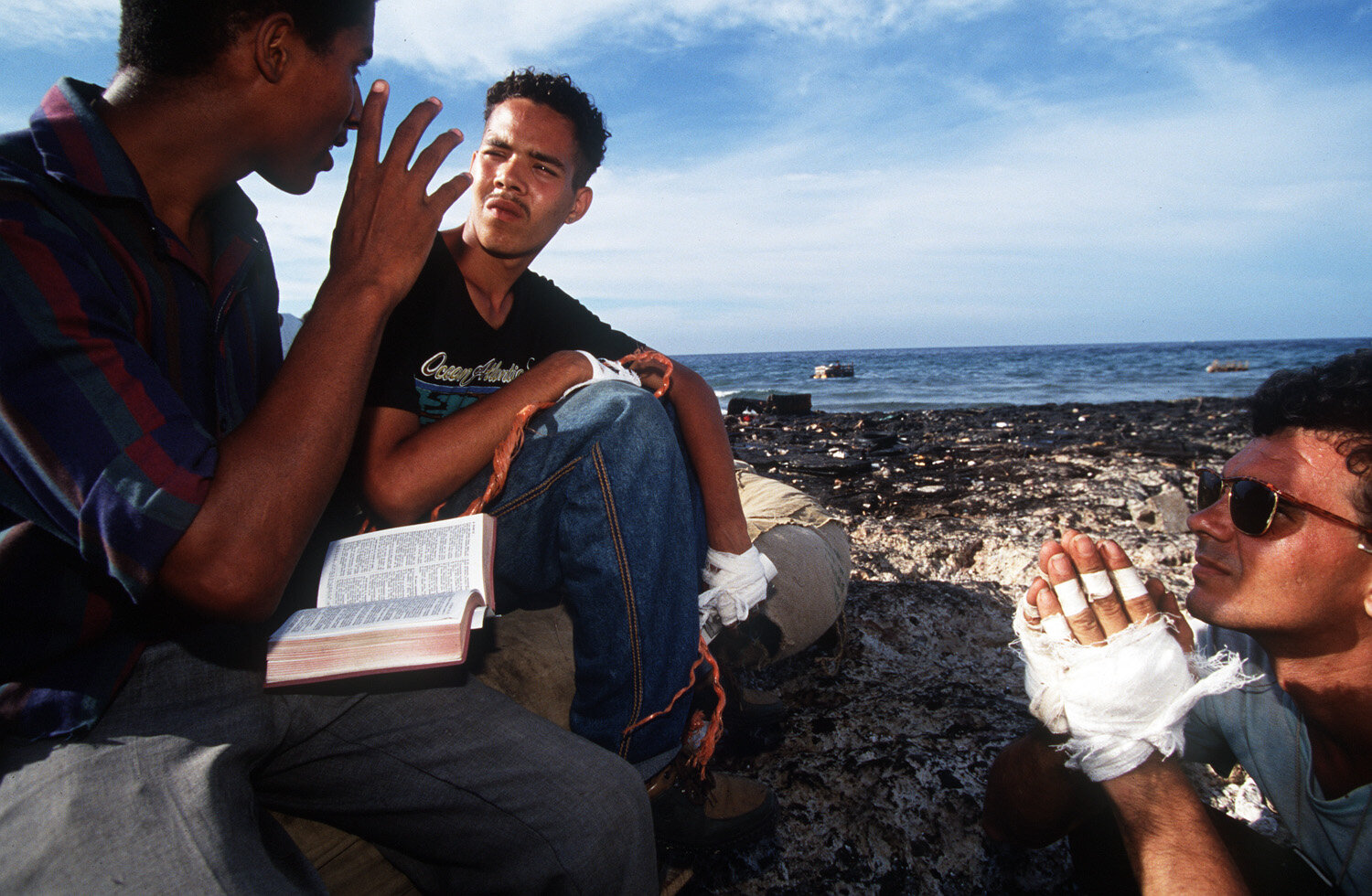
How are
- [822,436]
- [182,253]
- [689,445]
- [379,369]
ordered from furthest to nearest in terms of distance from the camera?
[822,436] < [689,445] < [379,369] < [182,253]

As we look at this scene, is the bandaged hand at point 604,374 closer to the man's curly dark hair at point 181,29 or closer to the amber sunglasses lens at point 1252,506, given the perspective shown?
the man's curly dark hair at point 181,29

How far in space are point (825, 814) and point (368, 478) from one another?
5.18 feet

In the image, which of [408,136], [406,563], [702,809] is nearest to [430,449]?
[406,563]

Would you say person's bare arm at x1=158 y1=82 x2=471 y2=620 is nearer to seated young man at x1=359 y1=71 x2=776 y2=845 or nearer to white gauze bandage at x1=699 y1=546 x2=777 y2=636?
seated young man at x1=359 y1=71 x2=776 y2=845

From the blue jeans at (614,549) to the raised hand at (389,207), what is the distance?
0.54m

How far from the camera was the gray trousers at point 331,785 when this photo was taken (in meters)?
1.04

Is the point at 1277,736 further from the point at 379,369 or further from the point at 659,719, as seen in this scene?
the point at 379,369

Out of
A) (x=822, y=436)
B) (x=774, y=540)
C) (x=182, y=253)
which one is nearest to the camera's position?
(x=182, y=253)

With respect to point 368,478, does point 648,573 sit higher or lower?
lower

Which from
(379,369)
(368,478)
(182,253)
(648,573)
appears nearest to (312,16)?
(182,253)

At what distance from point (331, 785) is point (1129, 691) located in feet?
5.15

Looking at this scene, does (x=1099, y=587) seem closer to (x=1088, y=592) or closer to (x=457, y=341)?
(x=1088, y=592)

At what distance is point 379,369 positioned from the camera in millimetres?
1919

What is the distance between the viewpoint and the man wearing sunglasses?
132cm
